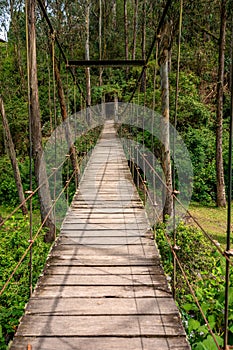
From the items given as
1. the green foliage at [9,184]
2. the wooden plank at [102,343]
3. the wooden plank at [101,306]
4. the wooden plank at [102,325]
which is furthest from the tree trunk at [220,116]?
the wooden plank at [102,343]

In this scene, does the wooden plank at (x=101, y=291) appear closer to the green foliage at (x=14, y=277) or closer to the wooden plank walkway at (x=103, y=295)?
the wooden plank walkway at (x=103, y=295)

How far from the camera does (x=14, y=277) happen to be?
376cm

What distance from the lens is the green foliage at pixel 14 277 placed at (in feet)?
8.36

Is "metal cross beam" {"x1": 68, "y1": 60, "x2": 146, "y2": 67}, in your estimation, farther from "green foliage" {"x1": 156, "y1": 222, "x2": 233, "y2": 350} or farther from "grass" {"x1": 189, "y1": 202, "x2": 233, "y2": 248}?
"grass" {"x1": 189, "y1": 202, "x2": 233, "y2": 248}

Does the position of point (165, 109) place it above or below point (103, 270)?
above

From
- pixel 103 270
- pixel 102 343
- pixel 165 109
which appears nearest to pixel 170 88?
pixel 165 109

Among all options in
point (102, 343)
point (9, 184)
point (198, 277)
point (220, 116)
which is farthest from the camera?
point (9, 184)

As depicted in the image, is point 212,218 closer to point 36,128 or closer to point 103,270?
point 36,128

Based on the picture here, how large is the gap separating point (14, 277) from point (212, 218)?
16.9ft

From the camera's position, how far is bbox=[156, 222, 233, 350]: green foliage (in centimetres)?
190

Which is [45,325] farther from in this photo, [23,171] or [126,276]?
[23,171]

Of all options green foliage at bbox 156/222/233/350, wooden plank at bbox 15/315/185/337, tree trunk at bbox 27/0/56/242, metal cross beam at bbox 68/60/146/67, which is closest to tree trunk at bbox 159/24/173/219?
metal cross beam at bbox 68/60/146/67

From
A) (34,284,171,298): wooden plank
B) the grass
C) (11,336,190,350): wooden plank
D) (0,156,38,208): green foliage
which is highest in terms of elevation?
(34,284,171,298): wooden plank

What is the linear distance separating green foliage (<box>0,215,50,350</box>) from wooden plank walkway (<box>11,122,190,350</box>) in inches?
18.7
